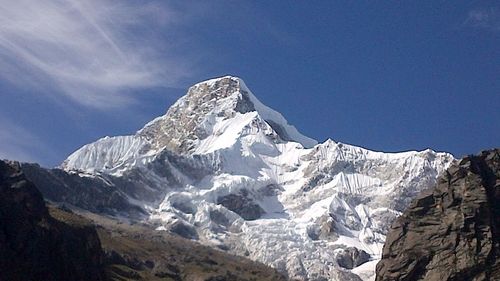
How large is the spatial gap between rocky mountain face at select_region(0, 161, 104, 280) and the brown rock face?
188 ft

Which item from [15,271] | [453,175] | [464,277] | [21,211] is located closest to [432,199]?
[453,175]

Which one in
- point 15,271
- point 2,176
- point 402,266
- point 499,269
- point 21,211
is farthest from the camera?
point 2,176

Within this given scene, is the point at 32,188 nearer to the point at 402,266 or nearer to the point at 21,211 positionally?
the point at 21,211

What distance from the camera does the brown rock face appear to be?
5319cm

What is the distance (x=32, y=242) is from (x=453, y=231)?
6845 centimetres

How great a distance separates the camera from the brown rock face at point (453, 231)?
5319cm

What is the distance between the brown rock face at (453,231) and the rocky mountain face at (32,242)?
5741cm

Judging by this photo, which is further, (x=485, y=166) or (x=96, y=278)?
(x=96, y=278)

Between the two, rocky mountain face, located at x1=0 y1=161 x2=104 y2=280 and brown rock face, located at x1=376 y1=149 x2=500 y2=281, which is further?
rocky mountain face, located at x1=0 y1=161 x2=104 y2=280

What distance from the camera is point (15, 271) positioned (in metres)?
102

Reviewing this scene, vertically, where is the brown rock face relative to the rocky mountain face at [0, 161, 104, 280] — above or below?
below

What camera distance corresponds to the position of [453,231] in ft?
181

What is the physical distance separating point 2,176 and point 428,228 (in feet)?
263

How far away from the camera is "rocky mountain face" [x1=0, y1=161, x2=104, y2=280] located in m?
104
